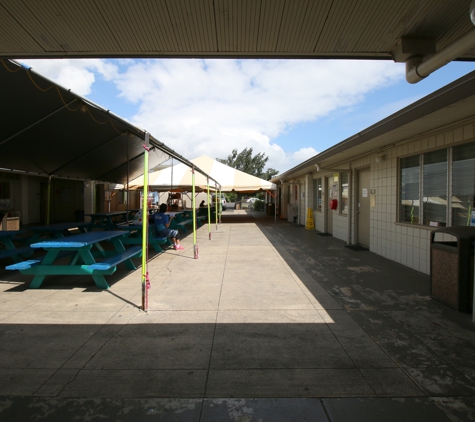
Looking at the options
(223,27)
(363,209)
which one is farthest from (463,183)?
(223,27)

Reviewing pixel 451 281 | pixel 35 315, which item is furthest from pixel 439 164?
pixel 35 315

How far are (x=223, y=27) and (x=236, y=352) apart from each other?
3345 millimetres

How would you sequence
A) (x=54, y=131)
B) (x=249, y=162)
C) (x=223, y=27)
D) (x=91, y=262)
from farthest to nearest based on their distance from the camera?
1. (x=249, y=162)
2. (x=54, y=131)
3. (x=91, y=262)
4. (x=223, y=27)

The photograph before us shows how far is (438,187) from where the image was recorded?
6.20 m

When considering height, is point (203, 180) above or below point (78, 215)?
above

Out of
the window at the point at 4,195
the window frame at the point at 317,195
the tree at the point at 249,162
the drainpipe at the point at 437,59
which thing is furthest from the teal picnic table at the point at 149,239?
the tree at the point at 249,162

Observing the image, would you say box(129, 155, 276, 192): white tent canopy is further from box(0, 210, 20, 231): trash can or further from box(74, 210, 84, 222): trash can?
box(0, 210, 20, 231): trash can

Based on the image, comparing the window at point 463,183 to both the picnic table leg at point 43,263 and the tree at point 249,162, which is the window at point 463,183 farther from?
the tree at point 249,162

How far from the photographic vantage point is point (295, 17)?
10.8ft

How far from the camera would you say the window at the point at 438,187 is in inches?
216

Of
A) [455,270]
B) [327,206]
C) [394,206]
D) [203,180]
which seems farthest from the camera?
[203,180]

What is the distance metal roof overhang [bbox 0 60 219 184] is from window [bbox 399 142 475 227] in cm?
501

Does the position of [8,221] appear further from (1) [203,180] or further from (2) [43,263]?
(1) [203,180]

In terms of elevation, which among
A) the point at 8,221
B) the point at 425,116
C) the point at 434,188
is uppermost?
the point at 425,116
